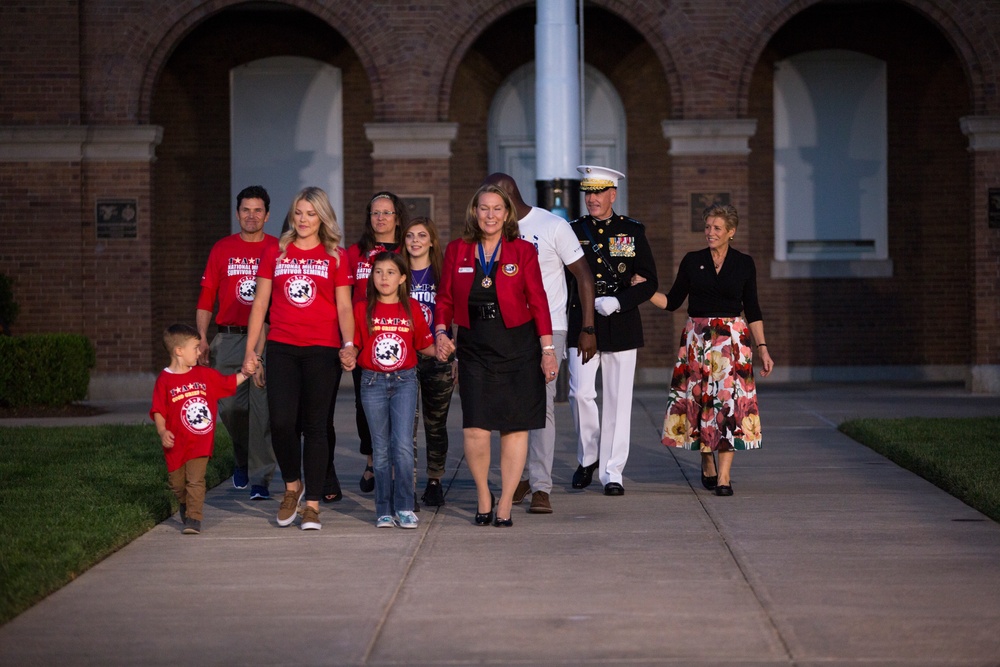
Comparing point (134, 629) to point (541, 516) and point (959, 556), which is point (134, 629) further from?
point (959, 556)

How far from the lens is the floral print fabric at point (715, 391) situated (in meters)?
8.84

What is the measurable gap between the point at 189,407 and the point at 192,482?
0.43 m

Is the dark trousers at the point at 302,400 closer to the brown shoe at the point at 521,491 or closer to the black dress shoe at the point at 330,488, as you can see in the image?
the black dress shoe at the point at 330,488

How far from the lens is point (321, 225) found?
7.88 metres

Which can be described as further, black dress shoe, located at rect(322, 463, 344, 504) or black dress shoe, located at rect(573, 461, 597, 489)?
black dress shoe, located at rect(573, 461, 597, 489)

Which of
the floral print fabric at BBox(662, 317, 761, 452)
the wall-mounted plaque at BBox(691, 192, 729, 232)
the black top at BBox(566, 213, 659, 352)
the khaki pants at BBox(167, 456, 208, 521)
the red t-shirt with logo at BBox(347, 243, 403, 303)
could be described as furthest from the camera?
the wall-mounted plaque at BBox(691, 192, 729, 232)

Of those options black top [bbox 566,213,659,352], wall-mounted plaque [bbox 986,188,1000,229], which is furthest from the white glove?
wall-mounted plaque [bbox 986,188,1000,229]

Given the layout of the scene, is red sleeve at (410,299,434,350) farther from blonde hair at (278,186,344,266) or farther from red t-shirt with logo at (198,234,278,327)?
red t-shirt with logo at (198,234,278,327)

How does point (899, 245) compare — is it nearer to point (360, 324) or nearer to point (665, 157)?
point (665, 157)

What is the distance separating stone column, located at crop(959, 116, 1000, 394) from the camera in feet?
53.1

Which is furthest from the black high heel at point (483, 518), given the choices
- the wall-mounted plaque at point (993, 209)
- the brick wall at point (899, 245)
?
the brick wall at point (899, 245)

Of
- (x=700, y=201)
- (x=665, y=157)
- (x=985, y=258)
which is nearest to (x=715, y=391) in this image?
(x=700, y=201)

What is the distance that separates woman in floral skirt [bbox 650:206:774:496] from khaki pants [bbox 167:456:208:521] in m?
2.99

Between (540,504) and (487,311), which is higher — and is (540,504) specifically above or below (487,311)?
below
